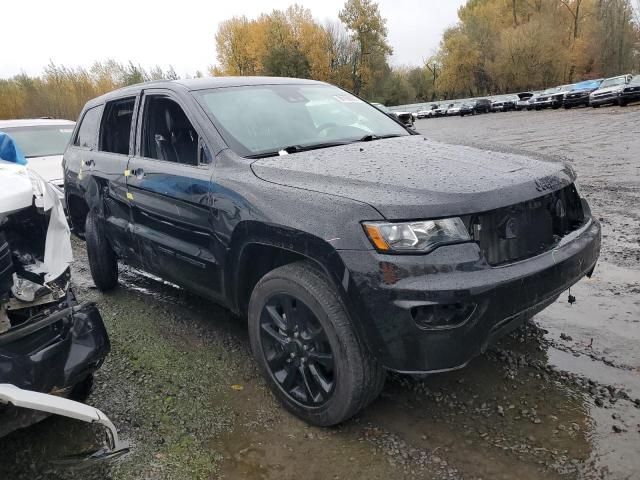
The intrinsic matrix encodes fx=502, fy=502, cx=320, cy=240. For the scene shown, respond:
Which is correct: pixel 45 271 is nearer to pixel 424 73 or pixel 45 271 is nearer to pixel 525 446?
pixel 525 446

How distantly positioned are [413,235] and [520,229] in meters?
0.55

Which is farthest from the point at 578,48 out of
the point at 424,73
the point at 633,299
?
the point at 633,299

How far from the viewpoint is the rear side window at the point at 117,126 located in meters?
3.98

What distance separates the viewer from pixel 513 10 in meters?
65.4

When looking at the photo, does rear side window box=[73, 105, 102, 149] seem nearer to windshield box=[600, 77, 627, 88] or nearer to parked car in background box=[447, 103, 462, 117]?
windshield box=[600, 77, 627, 88]

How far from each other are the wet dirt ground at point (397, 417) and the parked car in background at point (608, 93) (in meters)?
26.2

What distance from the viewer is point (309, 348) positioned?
2486 mm

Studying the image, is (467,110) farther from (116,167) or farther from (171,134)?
(171,134)

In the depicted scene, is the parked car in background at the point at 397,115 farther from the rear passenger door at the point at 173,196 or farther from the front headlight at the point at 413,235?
the front headlight at the point at 413,235

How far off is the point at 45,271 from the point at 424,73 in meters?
76.0

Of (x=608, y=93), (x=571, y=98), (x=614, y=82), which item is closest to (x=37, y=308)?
(x=608, y=93)

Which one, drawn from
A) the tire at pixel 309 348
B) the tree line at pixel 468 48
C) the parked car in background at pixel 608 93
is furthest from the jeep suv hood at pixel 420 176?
the tree line at pixel 468 48

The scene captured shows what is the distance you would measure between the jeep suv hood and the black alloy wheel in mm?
630

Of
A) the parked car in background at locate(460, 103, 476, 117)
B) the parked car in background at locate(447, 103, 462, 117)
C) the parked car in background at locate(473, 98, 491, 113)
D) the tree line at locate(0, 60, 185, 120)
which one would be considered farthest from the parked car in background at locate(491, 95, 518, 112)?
the tree line at locate(0, 60, 185, 120)
